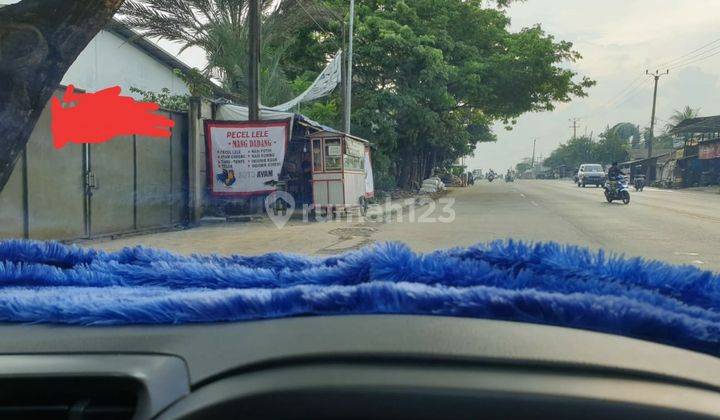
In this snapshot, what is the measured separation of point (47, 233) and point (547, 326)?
28.1 feet

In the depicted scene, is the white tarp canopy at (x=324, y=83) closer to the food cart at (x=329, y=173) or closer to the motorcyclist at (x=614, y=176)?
the food cart at (x=329, y=173)

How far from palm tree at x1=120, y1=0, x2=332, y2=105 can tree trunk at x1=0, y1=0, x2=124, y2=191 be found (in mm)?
12799

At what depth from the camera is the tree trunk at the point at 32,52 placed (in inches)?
95.3

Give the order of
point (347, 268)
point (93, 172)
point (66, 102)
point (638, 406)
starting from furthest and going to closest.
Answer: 1. point (93, 172)
2. point (66, 102)
3. point (347, 268)
4. point (638, 406)

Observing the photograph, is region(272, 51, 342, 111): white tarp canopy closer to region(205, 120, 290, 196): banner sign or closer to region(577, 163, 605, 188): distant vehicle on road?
region(205, 120, 290, 196): banner sign

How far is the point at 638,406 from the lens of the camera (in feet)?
2.48

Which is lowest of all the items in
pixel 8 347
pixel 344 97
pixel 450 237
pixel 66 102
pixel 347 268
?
pixel 450 237

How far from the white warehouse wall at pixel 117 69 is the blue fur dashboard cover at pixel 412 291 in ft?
52.6

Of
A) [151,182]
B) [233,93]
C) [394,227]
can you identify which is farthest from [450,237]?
[233,93]

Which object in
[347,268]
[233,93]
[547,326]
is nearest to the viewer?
[547,326]

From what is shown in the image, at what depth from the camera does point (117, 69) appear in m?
19.5

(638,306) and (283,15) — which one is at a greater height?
(283,15)

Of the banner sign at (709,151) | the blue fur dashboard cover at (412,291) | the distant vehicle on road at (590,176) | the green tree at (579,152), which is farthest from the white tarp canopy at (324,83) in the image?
the green tree at (579,152)

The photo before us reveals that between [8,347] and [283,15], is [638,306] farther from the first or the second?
[283,15]
